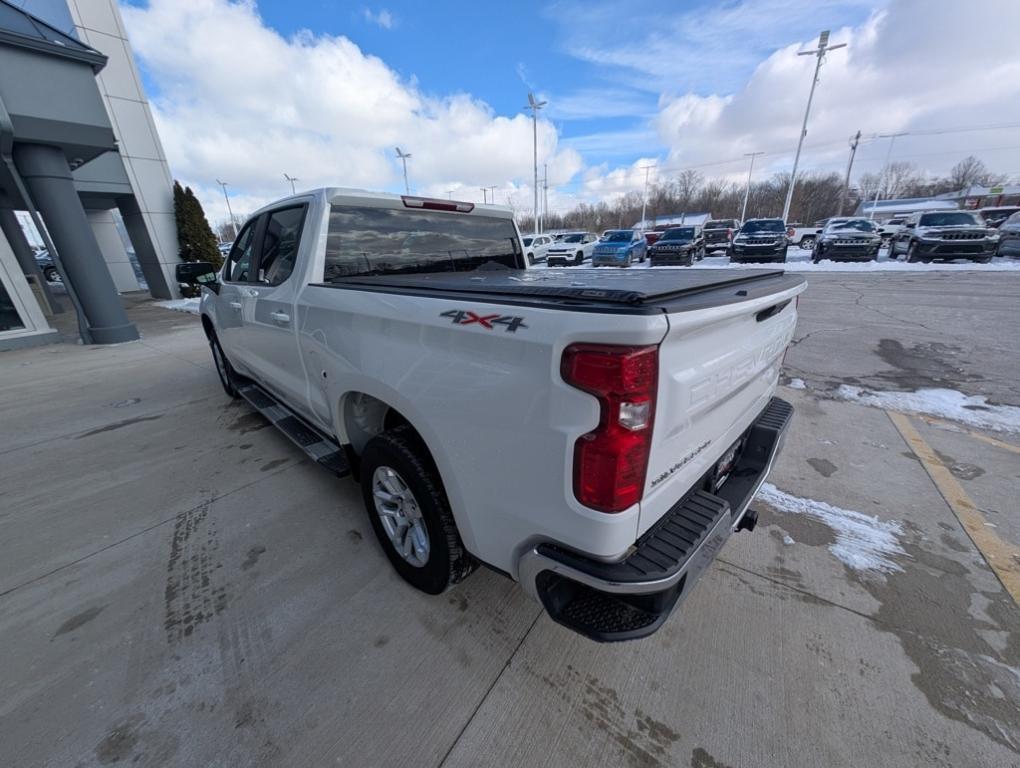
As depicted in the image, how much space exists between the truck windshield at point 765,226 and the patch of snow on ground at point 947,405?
16694mm

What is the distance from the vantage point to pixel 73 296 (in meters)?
8.54

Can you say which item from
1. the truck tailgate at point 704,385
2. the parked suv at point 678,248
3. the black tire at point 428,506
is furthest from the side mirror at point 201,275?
the parked suv at point 678,248

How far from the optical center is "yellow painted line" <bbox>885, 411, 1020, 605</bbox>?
2284 millimetres

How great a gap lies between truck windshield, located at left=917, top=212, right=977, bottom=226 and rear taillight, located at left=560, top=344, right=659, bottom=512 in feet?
71.7

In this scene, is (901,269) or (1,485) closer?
(1,485)

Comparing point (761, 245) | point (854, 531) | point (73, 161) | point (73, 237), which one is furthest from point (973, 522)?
point (761, 245)

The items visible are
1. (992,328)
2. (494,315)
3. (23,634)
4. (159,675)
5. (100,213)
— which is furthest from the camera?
(100,213)

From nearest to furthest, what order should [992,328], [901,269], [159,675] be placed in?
[159,675], [992,328], [901,269]

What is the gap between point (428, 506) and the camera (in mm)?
1956

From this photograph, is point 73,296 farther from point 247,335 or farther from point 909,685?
point 909,685

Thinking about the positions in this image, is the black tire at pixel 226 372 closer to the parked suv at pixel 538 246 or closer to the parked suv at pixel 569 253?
the parked suv at pixel 538 246

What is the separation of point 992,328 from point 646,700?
9345 mm

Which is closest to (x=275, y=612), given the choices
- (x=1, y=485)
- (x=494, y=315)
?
(x=494, y=315)

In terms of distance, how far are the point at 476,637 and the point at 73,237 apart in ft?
34.9
